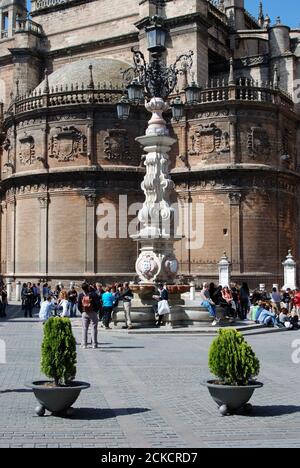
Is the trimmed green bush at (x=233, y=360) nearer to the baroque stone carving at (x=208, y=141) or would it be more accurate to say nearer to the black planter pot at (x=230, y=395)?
the black planter pot at (x=230, y=395)

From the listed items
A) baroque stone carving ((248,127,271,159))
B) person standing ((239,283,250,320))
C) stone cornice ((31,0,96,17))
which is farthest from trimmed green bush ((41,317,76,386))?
stone cornice ((31,0,96,17))

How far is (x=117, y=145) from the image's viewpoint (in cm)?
3656

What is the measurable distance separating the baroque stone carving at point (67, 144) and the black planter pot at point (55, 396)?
28718 mm

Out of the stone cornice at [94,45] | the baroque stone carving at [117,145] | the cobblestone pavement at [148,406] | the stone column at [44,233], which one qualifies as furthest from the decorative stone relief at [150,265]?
the stone cornice at [94,45]

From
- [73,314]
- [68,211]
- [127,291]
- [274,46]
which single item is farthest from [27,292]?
[274,46]

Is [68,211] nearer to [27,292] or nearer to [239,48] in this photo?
[27,292]

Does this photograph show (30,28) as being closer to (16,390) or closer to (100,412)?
(16,390)

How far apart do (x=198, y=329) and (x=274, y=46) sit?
2550 centimetres

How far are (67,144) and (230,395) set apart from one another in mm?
29604

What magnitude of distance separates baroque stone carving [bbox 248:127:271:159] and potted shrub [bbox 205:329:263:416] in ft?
90.0

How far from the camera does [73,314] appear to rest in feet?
90.3

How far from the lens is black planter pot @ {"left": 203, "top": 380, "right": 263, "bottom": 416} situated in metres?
8.17
